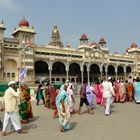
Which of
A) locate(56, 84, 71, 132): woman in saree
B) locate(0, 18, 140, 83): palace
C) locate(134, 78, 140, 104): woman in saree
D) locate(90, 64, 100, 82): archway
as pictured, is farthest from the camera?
locate(90, 64, 100, 82): archway

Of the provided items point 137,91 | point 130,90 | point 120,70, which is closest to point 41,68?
point 120,70

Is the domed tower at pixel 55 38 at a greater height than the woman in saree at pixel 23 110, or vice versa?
the domed tower at pixel 55 38

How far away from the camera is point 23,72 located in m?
11.4

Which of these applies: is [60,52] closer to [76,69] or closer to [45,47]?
[45,47]

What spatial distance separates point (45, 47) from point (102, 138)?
39023mm

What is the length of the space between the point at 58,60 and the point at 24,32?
26.7 feet

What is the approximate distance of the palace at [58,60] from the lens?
38750 mm

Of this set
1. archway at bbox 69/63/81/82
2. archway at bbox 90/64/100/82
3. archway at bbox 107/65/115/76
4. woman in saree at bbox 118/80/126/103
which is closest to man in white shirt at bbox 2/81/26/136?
woman in saree at bbox 118/80/126/103

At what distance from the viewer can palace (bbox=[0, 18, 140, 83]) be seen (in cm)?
3875

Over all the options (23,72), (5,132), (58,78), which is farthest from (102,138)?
(58,78)

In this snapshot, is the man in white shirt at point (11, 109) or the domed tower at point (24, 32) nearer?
the man in white shirt at point (11, 109)

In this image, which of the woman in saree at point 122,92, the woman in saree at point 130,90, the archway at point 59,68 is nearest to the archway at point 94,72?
the archway at point 59,68

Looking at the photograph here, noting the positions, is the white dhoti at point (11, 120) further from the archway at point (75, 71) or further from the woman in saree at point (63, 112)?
the archway at point (75, 71)

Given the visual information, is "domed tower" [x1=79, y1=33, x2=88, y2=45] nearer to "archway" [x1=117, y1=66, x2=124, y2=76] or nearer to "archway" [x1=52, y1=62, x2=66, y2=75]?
"archway" [x1=52, y1=62, x2=66, y2=75]
